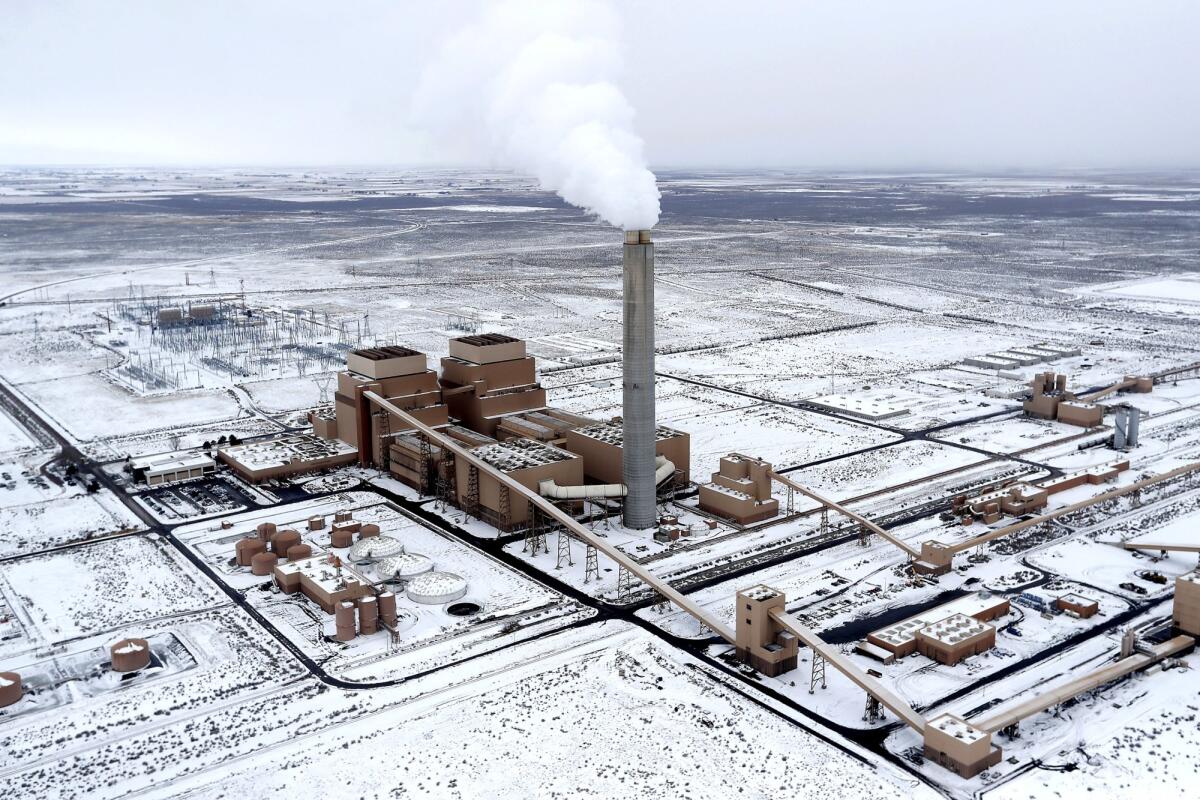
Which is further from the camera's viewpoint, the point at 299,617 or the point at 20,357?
the point at 20,357

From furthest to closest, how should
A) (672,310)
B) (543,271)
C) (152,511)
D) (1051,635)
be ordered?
(543,271) < (672,310) < (152,511) < (1051,635)

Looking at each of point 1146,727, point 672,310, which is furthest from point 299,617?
point 672,310

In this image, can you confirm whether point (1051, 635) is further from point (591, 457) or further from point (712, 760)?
point (591, 457)

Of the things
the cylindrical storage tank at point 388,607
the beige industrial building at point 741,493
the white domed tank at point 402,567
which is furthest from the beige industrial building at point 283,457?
the beige industrial building at point 741,493

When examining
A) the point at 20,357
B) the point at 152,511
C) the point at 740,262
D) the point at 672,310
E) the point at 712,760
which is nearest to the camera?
the point at 712,760

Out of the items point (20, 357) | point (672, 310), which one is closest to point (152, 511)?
point (20, 357)

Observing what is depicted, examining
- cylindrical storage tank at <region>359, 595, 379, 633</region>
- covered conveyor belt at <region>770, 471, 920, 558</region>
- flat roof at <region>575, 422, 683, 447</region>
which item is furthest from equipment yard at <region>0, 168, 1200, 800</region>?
flat roof at <region>575, 422, 683, 447</region>

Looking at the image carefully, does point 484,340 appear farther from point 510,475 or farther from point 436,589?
point 436,589

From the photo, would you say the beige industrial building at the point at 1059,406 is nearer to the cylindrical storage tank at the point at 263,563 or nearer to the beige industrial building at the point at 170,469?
the cylindrical storage tank at the point at 263,563
